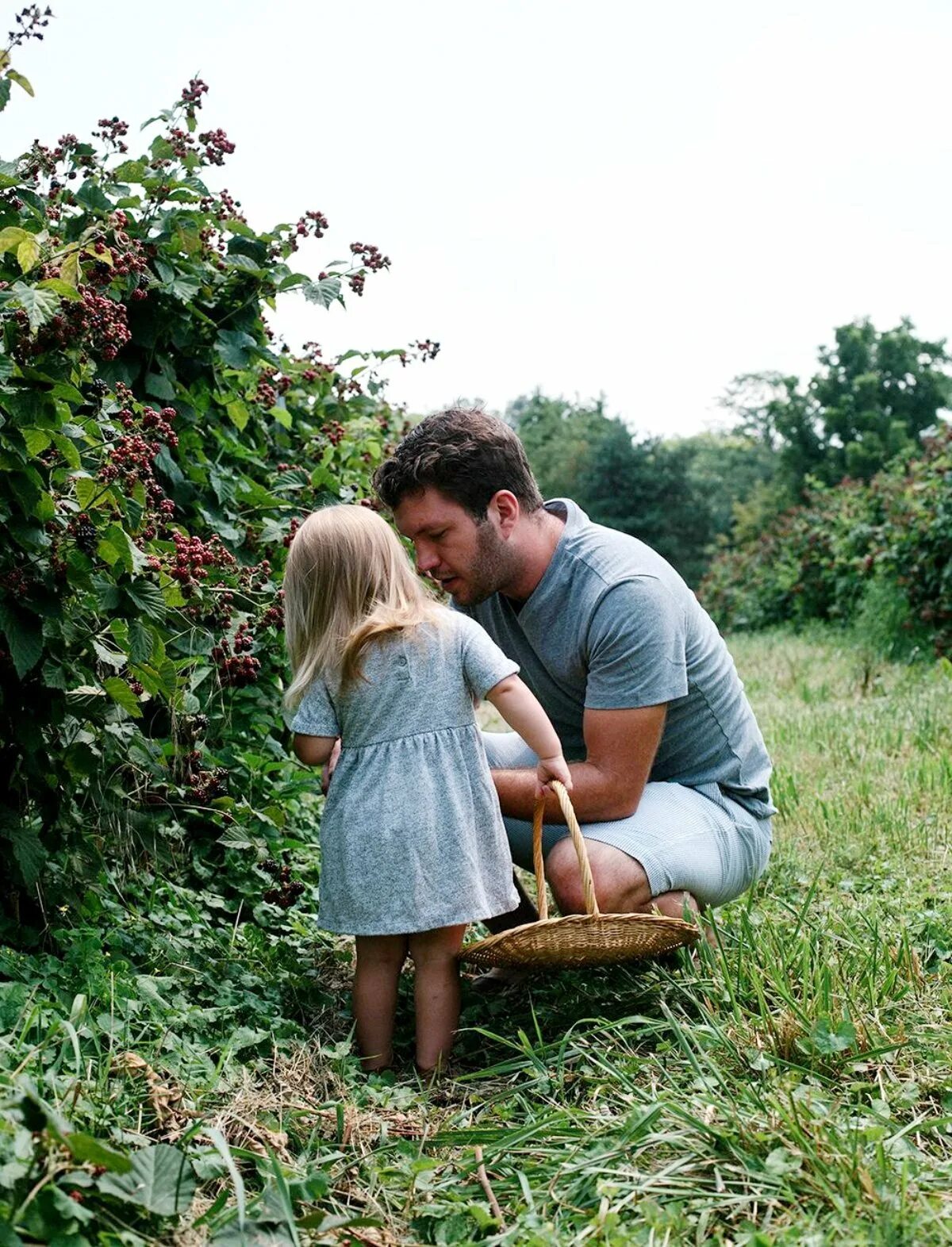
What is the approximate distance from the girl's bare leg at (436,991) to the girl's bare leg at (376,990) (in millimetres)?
54

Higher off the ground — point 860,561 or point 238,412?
point 238,412

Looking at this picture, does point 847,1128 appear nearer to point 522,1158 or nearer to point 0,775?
point 522,1158

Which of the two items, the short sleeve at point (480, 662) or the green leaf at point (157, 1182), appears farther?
the short sleeve at point (480, 662)

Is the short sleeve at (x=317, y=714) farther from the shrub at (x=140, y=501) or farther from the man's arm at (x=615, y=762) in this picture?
the man's arm at (x=615, y=762)

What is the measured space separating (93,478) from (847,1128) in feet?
5.52

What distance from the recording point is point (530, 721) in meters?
2.60

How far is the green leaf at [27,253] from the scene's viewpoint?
1.99 metres

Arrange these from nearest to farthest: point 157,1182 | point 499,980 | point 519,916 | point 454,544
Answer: point 157,1182, point 454,544, point 499,980, point 519,916

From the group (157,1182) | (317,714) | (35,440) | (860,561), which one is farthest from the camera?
(860,561)

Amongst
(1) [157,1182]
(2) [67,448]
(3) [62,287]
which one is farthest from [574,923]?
(3) [62,287]

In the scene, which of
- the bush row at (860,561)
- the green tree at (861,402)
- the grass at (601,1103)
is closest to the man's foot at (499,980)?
the grass at (601,1103)

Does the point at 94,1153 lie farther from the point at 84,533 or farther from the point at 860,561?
the point at 860,561

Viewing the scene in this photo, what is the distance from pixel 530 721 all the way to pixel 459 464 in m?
0.68

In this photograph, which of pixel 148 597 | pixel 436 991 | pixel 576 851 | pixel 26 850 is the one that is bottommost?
pixel 436 991
